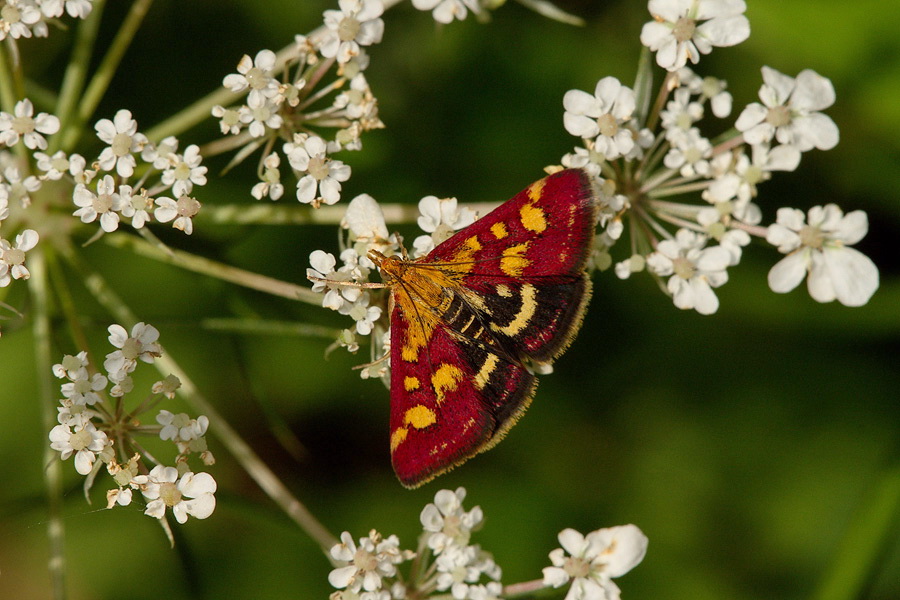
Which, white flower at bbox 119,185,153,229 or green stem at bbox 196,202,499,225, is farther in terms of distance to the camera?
green stem at bbox 196,202,499,225

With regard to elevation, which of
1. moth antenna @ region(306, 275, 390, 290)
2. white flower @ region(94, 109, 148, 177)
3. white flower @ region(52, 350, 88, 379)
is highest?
white flower @ region(94, 109, 148, 177)

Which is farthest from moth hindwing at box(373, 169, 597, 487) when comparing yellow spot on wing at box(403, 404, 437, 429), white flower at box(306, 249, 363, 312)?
white flower at box(306, 249, 363, 312)

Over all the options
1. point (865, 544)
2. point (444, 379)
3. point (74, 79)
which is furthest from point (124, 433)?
point (865, 544)

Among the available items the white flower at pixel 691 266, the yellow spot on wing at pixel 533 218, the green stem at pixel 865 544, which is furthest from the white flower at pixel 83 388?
the green stem at pixel 865 544

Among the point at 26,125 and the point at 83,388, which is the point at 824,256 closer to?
the point at 83,388

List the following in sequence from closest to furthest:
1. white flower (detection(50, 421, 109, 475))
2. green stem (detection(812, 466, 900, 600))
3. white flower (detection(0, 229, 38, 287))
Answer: white flower (detection(50, 421, 109, 475)) < white flower (detection(0, 229, 38, 287)) < green stem (detection(812, 466, 900, 600))

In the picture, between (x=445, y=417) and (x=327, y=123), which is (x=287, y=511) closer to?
(x=445, y=417)

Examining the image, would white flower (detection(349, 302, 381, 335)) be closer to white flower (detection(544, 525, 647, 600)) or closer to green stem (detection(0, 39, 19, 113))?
white flower (detection(544, 525, 647, 600))
